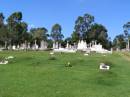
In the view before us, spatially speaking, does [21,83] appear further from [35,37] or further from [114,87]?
[35,37]

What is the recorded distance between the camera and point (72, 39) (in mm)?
175125

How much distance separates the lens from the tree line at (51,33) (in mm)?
149500

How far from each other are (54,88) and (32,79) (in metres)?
4.77

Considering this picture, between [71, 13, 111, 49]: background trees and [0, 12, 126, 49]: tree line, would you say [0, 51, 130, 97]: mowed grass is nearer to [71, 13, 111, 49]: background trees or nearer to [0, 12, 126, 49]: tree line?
[0, 12, 126, 49]: tree line

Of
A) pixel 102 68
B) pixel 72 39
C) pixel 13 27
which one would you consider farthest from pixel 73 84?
pixel 72 39

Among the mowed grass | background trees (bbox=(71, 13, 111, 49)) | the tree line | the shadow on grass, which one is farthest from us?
background trees (bbox=(71, 13, 111, 49))

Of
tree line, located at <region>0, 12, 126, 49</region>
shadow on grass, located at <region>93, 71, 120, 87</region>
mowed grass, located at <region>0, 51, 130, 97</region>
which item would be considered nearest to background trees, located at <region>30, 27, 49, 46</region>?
tree line, located at <region>0, 12, 126, 49</region>

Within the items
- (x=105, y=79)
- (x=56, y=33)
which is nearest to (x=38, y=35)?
(x=56, y=33)

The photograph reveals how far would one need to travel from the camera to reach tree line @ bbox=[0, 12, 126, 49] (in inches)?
5886

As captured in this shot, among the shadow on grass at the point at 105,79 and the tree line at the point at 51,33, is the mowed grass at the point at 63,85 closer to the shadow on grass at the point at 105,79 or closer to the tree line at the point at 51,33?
the shadow on grass at the point at 105,79

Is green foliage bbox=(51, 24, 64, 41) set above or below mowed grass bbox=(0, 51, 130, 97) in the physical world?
above

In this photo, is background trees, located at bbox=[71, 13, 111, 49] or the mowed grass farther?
background trees, located at bbox=[71, 13, 111, 49]

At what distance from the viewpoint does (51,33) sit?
654 ft

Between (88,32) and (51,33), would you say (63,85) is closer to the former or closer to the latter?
(88,32)
